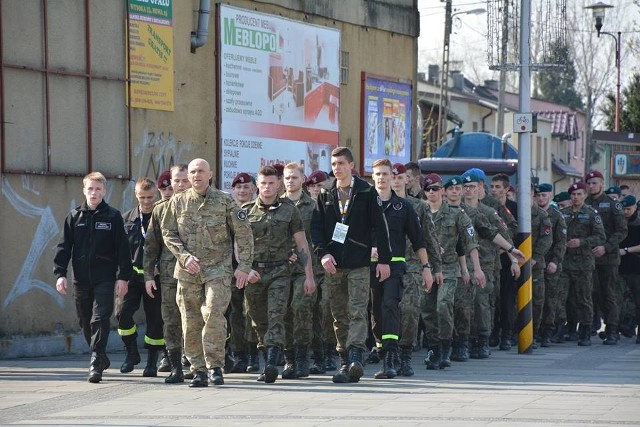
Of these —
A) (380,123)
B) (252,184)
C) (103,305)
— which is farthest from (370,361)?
(380,123)

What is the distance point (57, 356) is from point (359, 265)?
171 inches

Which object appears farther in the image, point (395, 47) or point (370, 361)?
point (395, 47)

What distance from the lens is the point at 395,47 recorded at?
23328 mm

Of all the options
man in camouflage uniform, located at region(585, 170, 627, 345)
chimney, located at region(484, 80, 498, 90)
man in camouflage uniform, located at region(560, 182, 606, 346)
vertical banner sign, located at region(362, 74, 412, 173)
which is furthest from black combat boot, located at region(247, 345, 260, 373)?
chimney, located at region(484, 80, 498, 90)

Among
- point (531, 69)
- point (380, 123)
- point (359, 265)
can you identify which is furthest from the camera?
point (380, 123)

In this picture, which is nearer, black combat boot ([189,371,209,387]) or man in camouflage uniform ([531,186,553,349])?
black combat boot ([189,371,209,387])

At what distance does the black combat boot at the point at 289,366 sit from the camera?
13523mm

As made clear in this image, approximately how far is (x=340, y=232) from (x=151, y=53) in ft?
17.5

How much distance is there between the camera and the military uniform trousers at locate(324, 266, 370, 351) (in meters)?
13.0

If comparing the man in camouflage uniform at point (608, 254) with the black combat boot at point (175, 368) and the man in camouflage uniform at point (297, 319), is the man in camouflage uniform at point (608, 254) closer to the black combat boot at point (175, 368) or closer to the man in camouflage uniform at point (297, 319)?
the man in camouflage uniform at point (297, 319)

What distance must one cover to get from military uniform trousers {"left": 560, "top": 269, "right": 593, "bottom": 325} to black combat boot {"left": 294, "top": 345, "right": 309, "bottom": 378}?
6.26 m

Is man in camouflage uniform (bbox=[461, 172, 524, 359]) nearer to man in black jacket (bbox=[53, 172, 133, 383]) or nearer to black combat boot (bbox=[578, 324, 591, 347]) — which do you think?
black combat boot (bbox=[578, 324, 591, 347])

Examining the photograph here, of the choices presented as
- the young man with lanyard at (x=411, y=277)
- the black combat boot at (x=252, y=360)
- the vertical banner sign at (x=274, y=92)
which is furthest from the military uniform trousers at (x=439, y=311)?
the vertical banner sign at (x=274, y=92)

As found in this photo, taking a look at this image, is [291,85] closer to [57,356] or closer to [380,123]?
[380,123]
